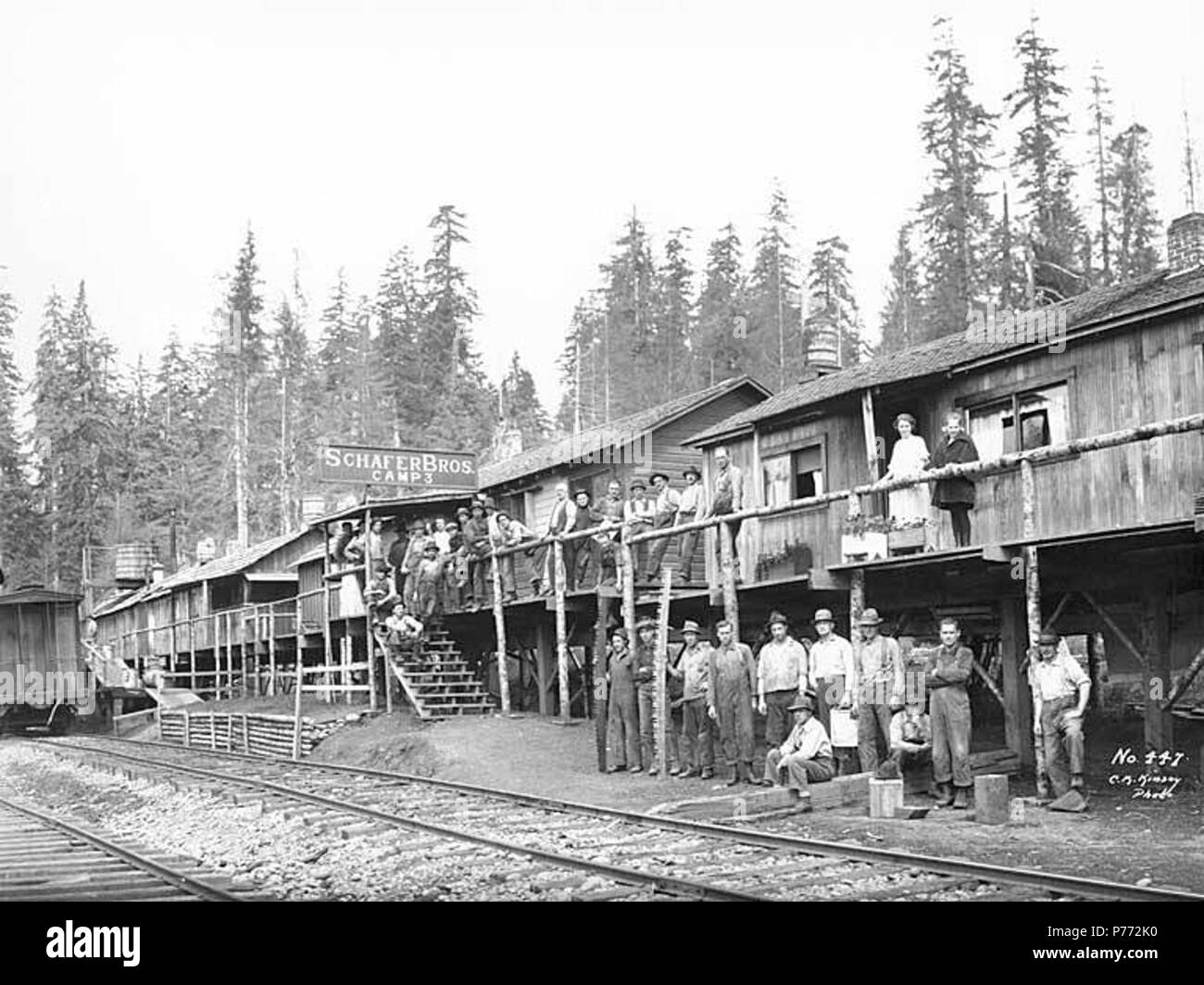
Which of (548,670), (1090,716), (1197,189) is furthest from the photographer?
(1197,189)

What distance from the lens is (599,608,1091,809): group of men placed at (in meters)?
14.2

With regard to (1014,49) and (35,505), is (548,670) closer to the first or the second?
(35,505)

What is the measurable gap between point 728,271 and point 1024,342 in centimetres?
5566

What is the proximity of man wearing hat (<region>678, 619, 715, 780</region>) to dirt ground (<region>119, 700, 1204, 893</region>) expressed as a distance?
1.34 ft

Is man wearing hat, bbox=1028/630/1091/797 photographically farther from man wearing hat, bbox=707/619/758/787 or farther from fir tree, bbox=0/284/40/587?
fir tree, bbox=0/284/40/587

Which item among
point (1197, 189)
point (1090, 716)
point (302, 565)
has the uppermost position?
point (1197, 189)

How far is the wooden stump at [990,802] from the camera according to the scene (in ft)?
43.1

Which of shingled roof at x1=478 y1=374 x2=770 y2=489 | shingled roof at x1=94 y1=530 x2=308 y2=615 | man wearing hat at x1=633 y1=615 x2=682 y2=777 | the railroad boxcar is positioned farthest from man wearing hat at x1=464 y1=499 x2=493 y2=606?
shingled roof at x1=94 y1=530 x2=308 y2=615

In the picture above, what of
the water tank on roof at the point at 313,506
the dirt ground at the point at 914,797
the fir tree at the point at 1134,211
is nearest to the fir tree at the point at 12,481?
the dirt ground at the point at 914,797

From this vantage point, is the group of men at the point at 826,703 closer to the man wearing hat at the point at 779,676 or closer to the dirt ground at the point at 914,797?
the man wearing hat at the point at 779,676

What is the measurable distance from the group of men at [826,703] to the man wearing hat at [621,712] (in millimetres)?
18

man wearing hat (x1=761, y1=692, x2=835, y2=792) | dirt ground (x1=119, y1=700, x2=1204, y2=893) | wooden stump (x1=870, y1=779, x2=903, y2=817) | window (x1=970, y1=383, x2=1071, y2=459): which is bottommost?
dirt ground (x1=119, y1=700, x2=1204, y2=893)
